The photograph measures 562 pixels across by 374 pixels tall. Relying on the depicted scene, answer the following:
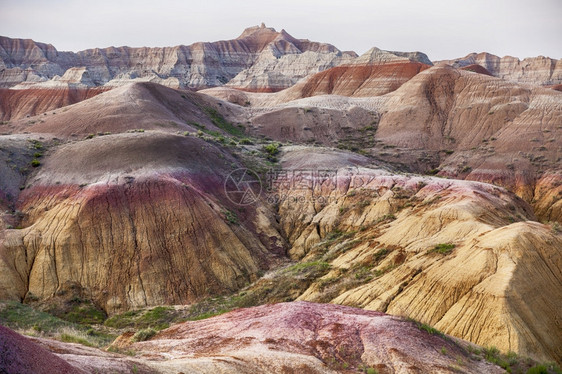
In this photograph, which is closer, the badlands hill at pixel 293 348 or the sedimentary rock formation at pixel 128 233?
the badlands hill at pixel 293 348

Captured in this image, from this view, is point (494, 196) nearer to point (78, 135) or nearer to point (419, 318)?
point (419, 318)

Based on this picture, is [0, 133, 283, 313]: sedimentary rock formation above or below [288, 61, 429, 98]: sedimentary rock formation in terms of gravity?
below

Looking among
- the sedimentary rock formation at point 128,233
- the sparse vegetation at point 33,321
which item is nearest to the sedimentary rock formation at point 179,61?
the sedimentary rock formation at point 128,233

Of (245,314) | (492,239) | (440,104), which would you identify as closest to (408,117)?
(440,104)

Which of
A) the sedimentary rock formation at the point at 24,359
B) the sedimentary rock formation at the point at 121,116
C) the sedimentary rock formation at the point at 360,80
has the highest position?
the sedimentary rock formation at the point at 360,80

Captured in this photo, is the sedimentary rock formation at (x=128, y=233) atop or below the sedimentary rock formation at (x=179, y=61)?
below

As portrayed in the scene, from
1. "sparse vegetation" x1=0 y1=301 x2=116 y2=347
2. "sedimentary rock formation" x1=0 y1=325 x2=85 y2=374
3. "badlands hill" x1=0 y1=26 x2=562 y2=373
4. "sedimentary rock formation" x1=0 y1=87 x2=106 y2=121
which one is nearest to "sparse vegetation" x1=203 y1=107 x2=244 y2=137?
"badlands hill" x1=0 y1=26 x2=562 y2=373

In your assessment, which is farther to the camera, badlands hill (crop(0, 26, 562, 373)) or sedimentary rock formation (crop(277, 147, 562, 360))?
sedimentary rock formation (crop(277, 147, 562, 360))

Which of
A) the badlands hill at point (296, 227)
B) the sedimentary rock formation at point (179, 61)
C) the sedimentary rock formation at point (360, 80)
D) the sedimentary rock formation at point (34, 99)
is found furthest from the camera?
the sedimentary rock formation at point (179, 61)

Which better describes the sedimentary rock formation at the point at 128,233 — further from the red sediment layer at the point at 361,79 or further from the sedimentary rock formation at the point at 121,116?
the red sediment layer at the point at 361,79

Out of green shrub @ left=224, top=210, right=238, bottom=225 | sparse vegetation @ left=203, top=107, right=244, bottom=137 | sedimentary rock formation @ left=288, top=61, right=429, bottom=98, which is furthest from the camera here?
sedimentary rock formation @ left=288, top=61, right=429, bottom=98

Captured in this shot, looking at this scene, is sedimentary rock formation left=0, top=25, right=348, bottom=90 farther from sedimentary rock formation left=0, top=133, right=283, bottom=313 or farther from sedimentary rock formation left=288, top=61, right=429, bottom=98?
sedimentary rock formation left=0, top=133, right=283, bottom=313
